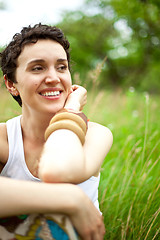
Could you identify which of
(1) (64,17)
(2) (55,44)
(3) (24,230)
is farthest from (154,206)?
(1) (64,17)

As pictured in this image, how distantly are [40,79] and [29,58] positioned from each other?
161 mm

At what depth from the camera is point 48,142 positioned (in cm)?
106

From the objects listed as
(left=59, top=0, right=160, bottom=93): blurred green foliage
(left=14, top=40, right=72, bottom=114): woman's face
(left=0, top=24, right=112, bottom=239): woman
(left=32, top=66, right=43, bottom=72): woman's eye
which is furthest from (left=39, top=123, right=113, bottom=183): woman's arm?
(left=59, top=0, right=160, bottom=93): blurred green foliage

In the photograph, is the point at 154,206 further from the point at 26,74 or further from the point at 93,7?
the point at 93,7

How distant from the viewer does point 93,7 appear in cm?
1673

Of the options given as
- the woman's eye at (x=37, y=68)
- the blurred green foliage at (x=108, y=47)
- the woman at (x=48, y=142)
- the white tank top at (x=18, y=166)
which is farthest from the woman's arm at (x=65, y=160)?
the blurred green foliage at (x=108, y=47)

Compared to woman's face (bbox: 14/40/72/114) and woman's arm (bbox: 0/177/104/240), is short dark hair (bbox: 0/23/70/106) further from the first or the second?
woman's arm (bbox: 0/177/104/240)

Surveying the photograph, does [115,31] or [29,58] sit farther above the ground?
[115,31]

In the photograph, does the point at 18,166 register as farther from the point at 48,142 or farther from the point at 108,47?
the point at 108,47

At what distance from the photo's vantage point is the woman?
0.88m

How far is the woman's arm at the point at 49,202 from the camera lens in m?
0.87

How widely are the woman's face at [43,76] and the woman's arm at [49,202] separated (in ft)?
2.08

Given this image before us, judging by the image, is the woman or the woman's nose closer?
the woman

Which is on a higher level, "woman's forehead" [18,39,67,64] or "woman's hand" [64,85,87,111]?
"woman's forehead" [18,39,67,64]
